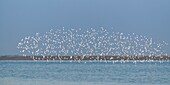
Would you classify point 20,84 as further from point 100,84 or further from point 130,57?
point 130,57

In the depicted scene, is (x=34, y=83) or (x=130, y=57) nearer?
(x=34, y=83)

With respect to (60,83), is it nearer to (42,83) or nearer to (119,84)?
(42,83)

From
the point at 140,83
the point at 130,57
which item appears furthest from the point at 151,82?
the point at 130,57

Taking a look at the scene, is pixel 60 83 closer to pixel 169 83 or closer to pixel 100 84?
pixel 100 84

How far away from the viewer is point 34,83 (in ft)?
129

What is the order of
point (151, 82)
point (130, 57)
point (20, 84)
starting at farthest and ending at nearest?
point (130, 57) < point (151, 82) < point (20, 84)

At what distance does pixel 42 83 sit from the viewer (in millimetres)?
39656

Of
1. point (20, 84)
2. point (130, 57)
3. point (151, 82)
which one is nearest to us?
point (20, 84)

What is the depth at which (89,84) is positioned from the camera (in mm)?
39125

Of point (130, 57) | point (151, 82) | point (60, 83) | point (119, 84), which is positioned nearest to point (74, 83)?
point (60, 83)

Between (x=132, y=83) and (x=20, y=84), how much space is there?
352 inches

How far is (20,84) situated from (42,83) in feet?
7.37

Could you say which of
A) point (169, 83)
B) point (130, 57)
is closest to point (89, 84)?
point (169, 83)

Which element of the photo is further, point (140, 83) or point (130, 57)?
point (130, 57)
